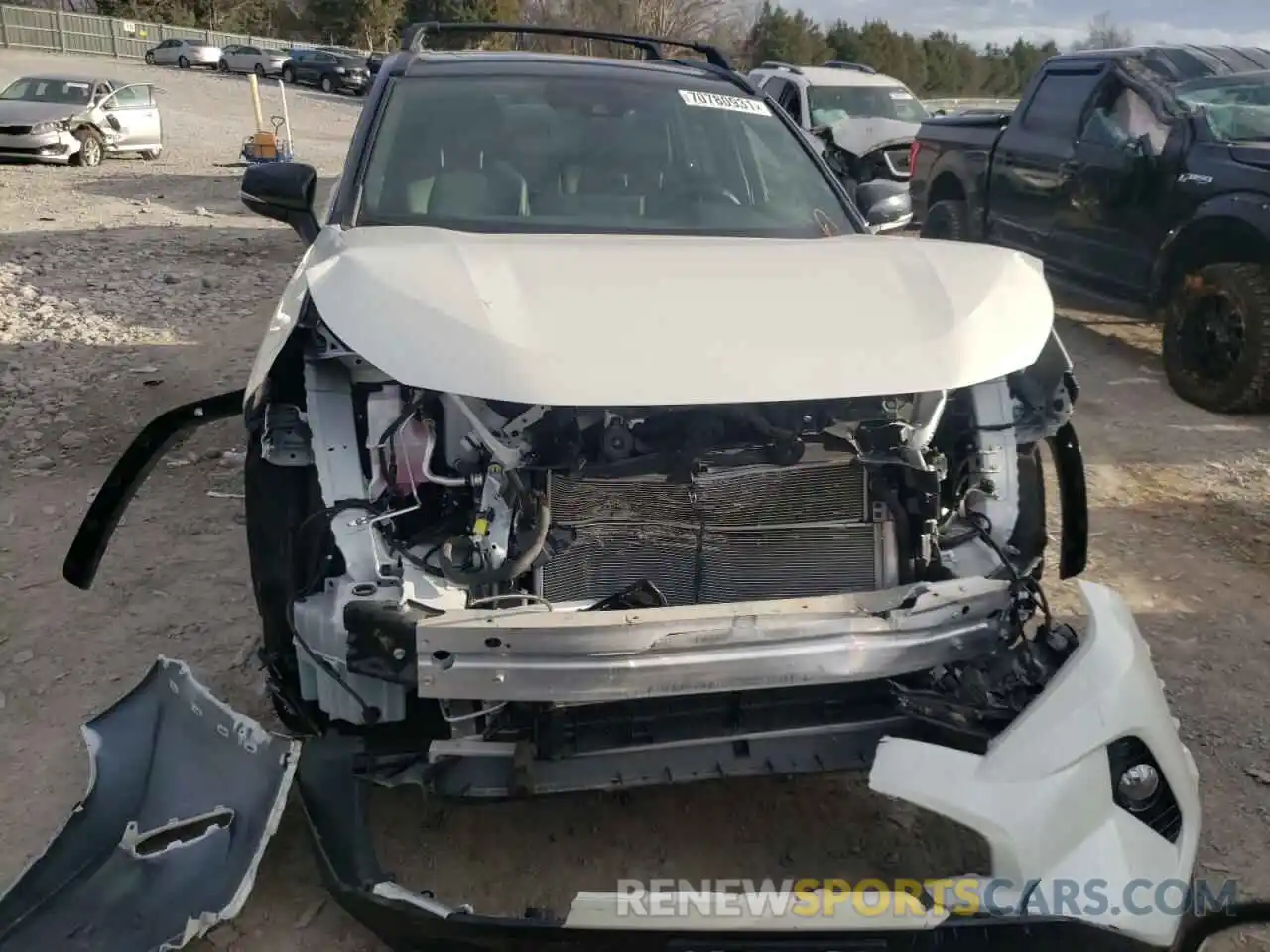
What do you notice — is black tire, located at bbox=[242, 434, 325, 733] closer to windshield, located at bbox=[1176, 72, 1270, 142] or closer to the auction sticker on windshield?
the auction sticker on windshield

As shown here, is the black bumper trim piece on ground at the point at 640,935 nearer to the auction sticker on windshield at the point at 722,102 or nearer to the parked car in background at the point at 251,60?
the auction sticker on windshield at the point at 722,102

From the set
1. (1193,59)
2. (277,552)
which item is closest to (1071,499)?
(277,552)

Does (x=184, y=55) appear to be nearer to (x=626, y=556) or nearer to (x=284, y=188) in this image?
(x=284, y=188)

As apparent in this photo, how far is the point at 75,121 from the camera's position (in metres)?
Answer: 15.0

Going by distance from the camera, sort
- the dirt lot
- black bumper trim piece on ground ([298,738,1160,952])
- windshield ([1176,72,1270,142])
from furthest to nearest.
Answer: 1. windshield ([1176,72,1270,142])
2. the dirt lot
3. black bumper trim piece on ground ([298,738,1160,952])

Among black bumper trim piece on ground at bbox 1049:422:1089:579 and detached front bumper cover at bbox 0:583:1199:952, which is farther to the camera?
black bumper trim piece on ground at bbox 1049:422:1089:579

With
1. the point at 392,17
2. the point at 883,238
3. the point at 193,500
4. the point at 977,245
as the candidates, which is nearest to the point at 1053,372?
the point at 977,245

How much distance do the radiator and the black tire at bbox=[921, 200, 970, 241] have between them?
21.5ft

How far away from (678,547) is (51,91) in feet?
55.0

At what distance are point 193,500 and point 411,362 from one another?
9.50ft

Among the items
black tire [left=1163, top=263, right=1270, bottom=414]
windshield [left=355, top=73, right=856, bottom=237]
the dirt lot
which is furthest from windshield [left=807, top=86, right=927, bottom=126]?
windshield [left=355, top=73, right=856, bottom=237]

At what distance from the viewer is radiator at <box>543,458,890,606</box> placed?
246cm

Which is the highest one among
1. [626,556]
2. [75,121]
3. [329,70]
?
[329,70]

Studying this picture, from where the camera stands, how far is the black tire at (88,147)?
15227 mm
